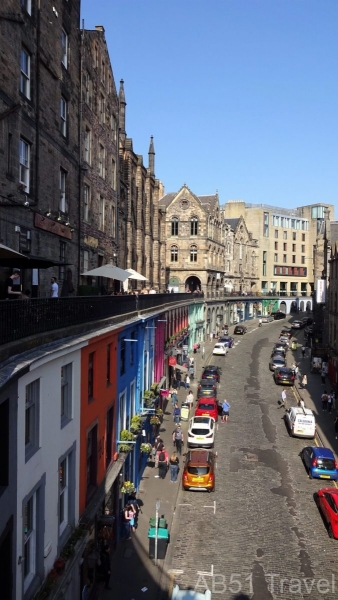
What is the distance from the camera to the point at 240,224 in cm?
9788

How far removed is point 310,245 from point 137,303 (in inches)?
4063

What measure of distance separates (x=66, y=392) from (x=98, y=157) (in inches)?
735

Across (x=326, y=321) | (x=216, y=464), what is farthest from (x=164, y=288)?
(x=216, y=464)

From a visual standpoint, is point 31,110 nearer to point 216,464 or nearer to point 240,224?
point 216,464

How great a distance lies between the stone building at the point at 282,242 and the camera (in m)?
110

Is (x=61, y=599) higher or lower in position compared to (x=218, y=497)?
higher

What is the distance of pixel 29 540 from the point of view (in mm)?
9891

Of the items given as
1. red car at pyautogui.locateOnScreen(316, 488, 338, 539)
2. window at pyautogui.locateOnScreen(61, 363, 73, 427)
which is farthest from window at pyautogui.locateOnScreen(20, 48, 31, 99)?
red car at pyautogui.locateOnScreen(316, 488, 338, 539)

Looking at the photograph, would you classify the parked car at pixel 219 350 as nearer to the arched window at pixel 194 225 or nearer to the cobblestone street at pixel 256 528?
the arched window at pixel 194 225

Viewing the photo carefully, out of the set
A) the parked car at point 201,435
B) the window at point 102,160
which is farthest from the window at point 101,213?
the parked car at point 201,435

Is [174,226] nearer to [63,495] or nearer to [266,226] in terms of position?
[266,226]

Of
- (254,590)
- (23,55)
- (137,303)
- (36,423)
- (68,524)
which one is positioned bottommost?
(254,590)

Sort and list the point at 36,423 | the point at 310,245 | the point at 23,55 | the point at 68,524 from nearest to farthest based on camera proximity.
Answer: the point at 36,423 < the point at 68,524 < the point at 23,55 < the point at 310,245

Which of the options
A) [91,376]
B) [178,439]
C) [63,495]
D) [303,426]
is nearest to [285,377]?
[303,426]
